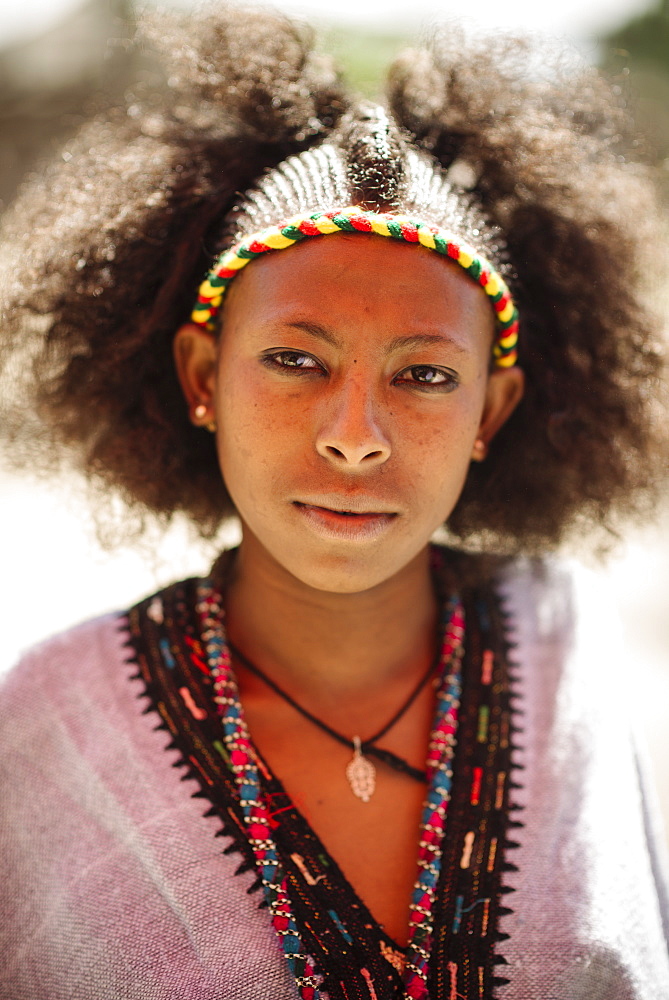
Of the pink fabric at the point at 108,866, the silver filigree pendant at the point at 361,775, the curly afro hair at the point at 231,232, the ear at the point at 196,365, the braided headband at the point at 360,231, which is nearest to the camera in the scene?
the pink fabric at the point at 108,866

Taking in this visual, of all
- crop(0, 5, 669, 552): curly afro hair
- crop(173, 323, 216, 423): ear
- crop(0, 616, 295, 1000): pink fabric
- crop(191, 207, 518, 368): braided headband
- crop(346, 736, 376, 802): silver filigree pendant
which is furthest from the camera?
crop(0, 5, 669, 552): curly afro hair

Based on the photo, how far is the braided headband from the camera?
1634mm

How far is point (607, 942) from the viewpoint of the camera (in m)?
1.64

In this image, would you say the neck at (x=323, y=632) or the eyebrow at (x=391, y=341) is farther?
the neck at (x=323, y=632)

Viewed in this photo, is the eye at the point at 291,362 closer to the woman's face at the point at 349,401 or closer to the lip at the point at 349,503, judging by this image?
the woman's face at the point at 349,401

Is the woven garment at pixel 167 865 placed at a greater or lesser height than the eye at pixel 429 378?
lesser

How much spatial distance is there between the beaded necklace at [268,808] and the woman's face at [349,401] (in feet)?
0.99

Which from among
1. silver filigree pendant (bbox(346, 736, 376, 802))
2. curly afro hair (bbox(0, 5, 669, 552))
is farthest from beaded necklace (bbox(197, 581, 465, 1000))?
curly afro hair (bbox(0, 5, 669, 552))

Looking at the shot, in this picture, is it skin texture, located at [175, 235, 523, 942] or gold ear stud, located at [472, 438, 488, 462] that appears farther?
gold ear stud, located at [472, 438, 488, 462]

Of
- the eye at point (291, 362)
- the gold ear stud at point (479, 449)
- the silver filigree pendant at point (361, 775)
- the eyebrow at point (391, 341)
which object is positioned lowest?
the silver filigree pendant at point (361, 775)

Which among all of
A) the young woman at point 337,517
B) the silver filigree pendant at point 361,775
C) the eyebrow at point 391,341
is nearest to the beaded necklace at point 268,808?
the young woman at point 337,517

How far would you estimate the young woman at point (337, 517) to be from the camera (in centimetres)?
160

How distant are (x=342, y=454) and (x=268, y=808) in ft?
2.29

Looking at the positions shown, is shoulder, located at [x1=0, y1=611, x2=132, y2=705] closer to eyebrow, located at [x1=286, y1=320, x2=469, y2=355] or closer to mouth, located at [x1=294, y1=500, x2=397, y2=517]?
mouth, located at [x1=294, y1=500, x2=397, y2=517]
